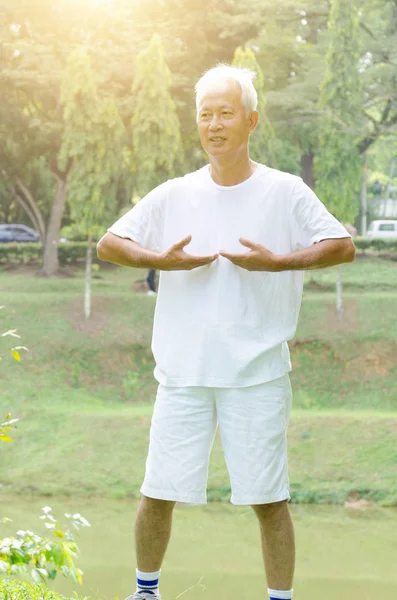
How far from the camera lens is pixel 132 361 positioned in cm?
1305

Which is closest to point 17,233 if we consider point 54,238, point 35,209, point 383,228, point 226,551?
point 35,209

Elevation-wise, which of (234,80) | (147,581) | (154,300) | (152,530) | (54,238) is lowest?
(154,300)

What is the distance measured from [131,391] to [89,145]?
3296 millimetres

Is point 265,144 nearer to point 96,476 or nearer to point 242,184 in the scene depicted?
point 96,476

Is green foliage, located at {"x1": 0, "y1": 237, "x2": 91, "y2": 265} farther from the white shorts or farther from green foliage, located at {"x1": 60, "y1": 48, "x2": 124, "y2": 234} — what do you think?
the white shorts

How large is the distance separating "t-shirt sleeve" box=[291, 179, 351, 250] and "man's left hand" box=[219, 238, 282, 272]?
170 millimetres

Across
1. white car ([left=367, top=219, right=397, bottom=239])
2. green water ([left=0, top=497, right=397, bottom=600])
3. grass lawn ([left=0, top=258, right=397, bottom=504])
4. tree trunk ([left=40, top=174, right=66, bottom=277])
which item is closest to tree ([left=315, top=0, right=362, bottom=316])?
grass lawn ([left=0, top=258, right=397, bottom=504])

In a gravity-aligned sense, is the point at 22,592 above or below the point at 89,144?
below

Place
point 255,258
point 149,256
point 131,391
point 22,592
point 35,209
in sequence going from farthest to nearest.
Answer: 1. point 35,209
2. point 131,391
3. point 22,592
4. point 149,256
5. point 255,258

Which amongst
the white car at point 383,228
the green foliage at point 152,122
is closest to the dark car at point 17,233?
the white car at point 383,228

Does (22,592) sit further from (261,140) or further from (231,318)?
(261,140)

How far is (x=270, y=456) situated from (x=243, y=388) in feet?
0.68

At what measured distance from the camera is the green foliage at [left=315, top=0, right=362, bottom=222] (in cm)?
1338

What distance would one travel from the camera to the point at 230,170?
3.08m
